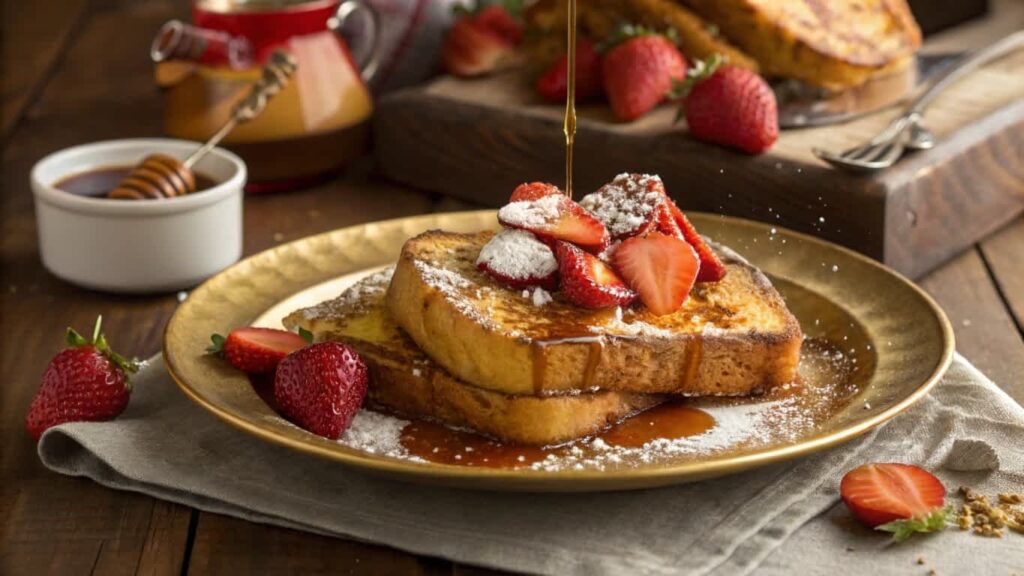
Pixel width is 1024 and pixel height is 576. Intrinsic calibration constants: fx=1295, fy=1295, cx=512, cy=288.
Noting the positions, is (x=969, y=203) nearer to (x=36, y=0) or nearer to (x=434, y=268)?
(x=434, y=268)

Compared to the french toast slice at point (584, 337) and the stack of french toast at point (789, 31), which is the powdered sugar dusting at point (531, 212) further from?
the stack of french toast at point (789, 31)

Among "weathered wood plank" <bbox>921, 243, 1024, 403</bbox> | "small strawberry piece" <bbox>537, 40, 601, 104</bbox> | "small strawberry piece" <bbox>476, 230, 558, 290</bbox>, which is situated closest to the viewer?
"small strawberry piece" <bbox>476, 230, 558, 290</bbox>

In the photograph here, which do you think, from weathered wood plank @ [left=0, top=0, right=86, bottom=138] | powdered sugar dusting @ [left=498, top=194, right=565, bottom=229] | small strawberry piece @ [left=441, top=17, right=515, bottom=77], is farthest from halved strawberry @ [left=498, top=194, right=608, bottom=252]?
weathered wood plank @ [left=0, top=0, right=86, bottom=138]

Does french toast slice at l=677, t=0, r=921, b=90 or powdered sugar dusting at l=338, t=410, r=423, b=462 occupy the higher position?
french toast slice at l=677, t=0, r=921, b=90

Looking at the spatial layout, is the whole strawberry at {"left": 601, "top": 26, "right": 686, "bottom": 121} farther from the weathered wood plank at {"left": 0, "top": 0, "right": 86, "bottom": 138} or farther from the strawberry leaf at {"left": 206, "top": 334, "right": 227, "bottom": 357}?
the weathered wood plank at {"left": 0, "top": 0, "right": 86, "bottom": 138}

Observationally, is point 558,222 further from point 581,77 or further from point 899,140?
point 581,77

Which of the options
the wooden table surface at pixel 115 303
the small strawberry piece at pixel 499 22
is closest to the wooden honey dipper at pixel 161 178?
the wooden table surface at pixel 115 303

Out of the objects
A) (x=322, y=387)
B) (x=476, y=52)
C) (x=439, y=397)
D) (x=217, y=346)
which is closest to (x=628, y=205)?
(x=439, y=397)
